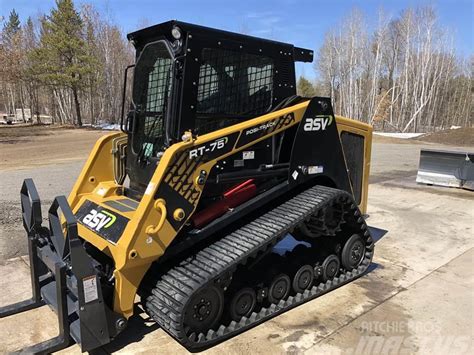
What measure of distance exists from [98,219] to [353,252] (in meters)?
2.56

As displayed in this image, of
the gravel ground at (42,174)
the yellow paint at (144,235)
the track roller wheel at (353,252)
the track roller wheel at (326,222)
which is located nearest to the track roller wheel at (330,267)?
the track roller wheel at (353,252)

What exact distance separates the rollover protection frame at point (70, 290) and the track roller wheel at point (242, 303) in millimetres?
849

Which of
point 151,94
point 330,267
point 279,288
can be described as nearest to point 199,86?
point 151,94

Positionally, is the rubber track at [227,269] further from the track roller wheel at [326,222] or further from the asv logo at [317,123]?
the asv logo at [317,123]

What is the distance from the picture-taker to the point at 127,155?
413 centimetres

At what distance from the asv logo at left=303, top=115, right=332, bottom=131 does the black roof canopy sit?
0.62 meters

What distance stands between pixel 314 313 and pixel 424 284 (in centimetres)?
145

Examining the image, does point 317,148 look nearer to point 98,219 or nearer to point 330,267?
point 330,267

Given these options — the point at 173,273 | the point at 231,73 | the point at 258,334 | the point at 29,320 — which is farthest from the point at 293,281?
the point at 29,320

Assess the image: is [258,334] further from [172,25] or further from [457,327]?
[172,25]

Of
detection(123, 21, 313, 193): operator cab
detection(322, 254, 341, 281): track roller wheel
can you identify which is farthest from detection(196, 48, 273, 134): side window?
detection(322, 254, 341, 281): track roller wheel

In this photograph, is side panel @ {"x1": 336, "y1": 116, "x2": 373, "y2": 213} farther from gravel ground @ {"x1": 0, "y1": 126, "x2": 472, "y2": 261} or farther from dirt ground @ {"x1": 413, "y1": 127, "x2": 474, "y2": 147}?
dirt ground @ {"x1": 413, "y1": 127, "x2": 474, "y2": 147}

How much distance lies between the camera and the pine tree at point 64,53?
1197 inches

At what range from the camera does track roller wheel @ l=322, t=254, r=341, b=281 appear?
164 inches
